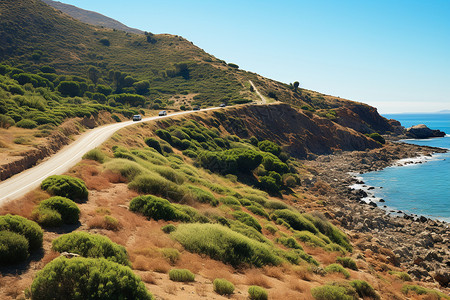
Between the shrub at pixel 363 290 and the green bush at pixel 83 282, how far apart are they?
39.0 feet

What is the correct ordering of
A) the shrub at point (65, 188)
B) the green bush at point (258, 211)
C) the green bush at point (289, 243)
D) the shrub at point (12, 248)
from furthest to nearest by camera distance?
the green bush at point (258, 211)
the green bush at point (289, 243)
the shrub at point (65, 188)
the shrub at point (12, 248)

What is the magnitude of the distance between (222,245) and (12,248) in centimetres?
894

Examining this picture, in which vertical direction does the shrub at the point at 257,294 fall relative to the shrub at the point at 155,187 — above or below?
below

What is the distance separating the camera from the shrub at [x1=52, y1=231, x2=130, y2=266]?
33.1 feet

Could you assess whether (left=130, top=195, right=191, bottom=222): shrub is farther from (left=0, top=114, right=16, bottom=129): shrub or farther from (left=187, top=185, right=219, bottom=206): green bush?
(left=0, top=114, right=16, bottom=129): shrub

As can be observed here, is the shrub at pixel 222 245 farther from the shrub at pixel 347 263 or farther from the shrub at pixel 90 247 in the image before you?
the shrub at pixel 347 263

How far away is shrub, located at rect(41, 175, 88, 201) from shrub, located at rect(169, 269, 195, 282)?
880 centimetres

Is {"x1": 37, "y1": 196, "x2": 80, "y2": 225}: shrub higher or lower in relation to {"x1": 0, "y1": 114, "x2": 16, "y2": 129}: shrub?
lower

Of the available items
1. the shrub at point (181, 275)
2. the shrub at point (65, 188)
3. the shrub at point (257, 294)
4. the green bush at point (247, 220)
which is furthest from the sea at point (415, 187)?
the shrub at point (65, 188)

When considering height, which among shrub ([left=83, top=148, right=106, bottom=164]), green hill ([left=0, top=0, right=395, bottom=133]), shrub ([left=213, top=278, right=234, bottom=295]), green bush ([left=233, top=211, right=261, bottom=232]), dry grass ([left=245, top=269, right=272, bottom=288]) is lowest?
green bush ([left=233, top=211, right=261, bottom=232])

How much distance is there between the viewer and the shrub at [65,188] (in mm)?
16031

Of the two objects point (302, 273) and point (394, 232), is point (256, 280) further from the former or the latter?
point (394, 232)

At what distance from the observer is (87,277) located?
796cm

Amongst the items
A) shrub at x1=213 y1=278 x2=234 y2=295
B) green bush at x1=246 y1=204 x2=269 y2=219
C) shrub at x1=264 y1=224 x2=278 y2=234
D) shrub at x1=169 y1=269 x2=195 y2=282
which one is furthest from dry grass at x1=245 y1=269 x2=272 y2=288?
green bush at x1=246 y1=204 x2=269 y2=219
